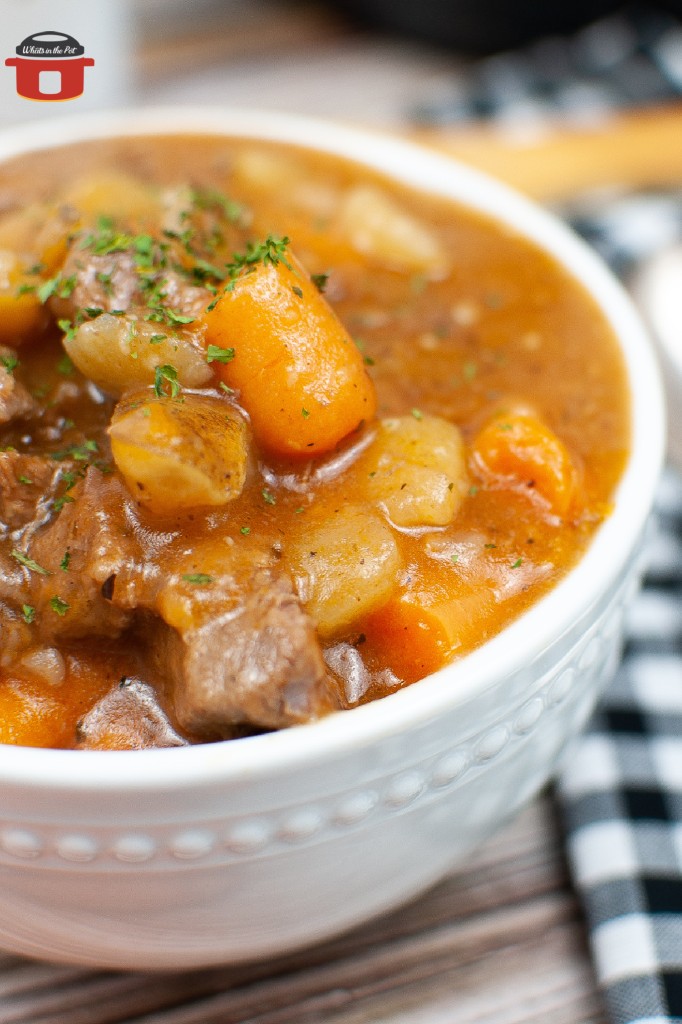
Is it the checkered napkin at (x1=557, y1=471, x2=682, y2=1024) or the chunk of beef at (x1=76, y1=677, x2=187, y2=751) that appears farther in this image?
the checkered napkin at (x1=557, y1=471, x2=682, y2=1024)

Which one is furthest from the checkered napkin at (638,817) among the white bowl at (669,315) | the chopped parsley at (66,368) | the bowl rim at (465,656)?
the chopped parsley at (66,368)

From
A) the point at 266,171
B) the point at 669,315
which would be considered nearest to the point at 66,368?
the point at 266,171

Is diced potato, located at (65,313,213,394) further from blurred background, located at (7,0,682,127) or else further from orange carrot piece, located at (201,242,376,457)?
blurred background, located at (7,0,682,127)

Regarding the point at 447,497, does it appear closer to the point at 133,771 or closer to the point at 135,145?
the point at 133,771

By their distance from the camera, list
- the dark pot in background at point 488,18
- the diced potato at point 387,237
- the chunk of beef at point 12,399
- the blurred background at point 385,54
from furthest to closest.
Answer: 1. the dark pot in background at point 488,18
2. the blurred background at point 385,54
3. the diced potato at point 387,237
4. the chunk of beef at point 12,399

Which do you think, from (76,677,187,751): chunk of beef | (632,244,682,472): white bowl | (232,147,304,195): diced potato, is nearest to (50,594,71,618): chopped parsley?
(76,677,187,751): chunk of beef

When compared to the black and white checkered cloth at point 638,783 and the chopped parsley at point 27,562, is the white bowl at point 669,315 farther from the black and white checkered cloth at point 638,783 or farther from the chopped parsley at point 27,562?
the chopped parsley at point 27,562

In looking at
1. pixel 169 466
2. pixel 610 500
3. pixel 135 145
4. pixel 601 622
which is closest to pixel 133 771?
pixel 169 466
